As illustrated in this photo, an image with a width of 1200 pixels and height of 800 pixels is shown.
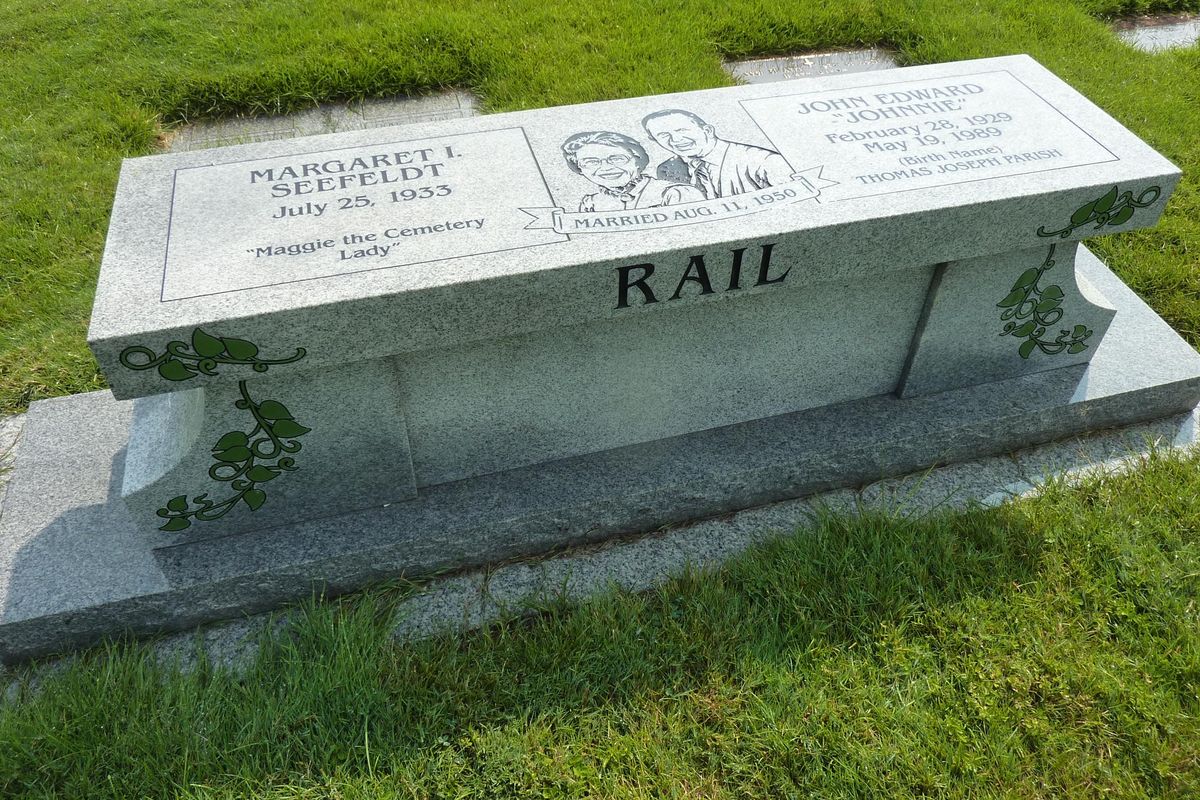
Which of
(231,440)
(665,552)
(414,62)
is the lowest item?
(665,552)

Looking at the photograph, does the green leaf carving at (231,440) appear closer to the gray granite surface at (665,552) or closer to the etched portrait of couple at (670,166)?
the gray granite surface at (665,552)

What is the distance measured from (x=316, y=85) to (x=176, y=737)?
11.9 feet

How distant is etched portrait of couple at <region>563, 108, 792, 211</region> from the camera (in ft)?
8.20

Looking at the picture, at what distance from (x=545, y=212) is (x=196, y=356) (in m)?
0.99

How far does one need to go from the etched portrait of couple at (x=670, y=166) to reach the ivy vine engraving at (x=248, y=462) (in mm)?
1044

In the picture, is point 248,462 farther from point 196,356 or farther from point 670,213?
point 670,213

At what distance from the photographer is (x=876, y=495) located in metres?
2.90

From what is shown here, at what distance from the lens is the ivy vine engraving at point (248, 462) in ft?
7.74

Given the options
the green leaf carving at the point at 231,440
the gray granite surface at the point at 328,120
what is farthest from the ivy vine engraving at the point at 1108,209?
the gray granite surface at the point at 328,120

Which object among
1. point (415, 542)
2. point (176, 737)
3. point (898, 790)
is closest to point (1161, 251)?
point (898, 790)

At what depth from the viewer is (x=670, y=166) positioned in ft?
8.57

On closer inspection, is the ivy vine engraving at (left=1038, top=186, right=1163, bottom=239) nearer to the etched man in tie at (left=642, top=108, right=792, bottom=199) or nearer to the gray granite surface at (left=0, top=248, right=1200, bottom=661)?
the gray granite surface at (left=0, top=248, right=1200, bottom=661)

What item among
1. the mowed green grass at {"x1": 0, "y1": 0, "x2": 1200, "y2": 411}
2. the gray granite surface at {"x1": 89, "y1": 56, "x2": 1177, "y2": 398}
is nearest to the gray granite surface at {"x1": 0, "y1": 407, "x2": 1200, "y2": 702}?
the gray granite surface at {"x1": 89, "y1": 56, "x2": 1177, "y2": 398}

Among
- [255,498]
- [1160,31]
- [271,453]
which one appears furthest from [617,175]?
[1160,31]
